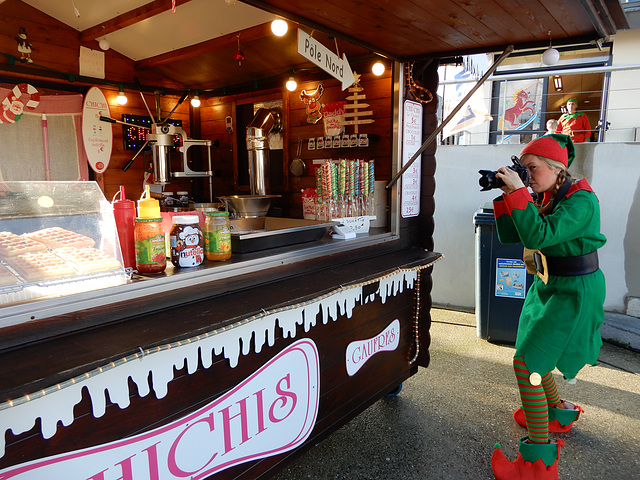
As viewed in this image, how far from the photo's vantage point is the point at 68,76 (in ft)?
12.1

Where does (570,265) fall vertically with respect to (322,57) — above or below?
below

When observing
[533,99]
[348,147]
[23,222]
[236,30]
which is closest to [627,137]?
[533,99]

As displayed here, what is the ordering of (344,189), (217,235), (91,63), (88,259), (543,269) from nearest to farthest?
1. (88,259)
2. (217,235)
3. (543,269)
4. (344,189)
5. (91,63)

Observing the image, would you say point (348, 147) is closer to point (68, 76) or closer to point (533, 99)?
point (68, 76)

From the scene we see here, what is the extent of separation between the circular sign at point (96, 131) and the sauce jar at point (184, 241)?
2645mm

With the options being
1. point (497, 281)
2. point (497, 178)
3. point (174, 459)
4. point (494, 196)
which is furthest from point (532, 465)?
point (494, 196)

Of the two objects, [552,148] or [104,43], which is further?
[104,43]

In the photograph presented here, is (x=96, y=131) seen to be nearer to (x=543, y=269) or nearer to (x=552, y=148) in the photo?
(x=552, y=148)

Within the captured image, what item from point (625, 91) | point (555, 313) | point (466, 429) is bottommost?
point (466, 429)

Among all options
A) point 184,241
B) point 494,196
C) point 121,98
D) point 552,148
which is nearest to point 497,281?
point 494,196

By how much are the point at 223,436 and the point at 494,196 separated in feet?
13.6

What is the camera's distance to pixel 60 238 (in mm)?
1521

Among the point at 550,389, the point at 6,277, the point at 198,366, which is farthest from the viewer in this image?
the point at 550,389

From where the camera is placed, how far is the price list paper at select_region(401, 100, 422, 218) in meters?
2.92
